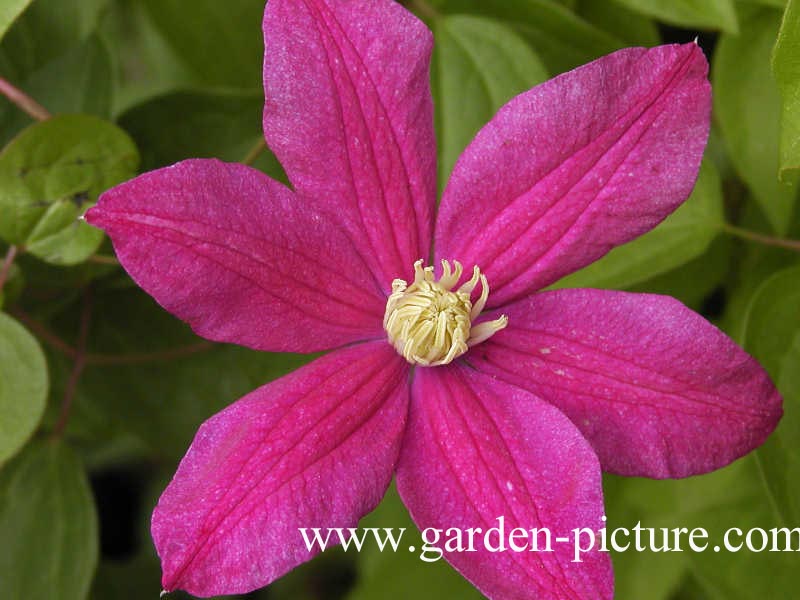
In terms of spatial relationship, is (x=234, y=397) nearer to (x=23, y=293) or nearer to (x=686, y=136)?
(x=23, y=293)

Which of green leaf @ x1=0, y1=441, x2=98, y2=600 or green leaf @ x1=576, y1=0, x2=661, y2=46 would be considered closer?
green leaf @ x1=0, y1=441, x2=98, y2=600

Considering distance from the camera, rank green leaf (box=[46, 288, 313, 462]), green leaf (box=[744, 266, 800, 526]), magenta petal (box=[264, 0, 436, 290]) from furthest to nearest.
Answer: green leaf (box=[46, 288, 313, 462]) → green leaf (box=[744, 266, 800, 526]) → magenta petal (box=[264, 0, 436, 290])

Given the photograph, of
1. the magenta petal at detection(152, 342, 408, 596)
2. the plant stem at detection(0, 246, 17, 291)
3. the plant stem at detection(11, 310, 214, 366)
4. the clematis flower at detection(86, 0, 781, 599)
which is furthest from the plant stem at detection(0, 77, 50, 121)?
the magenta petal at detection(152, 342, 408, 596)

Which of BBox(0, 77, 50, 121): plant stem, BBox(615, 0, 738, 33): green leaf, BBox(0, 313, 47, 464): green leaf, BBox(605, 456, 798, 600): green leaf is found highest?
BBox(615, 0, 738, 33): green leaf

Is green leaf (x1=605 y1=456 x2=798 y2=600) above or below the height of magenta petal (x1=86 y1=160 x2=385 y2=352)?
below

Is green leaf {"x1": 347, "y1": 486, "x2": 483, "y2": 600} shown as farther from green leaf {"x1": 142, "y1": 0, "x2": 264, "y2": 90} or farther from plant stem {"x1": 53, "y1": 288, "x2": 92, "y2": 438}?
green leaf {"x1": 142, "y1": 0, "x2": 264, "y2": 90}

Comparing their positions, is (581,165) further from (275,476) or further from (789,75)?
(275,476)
